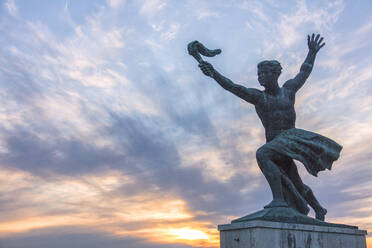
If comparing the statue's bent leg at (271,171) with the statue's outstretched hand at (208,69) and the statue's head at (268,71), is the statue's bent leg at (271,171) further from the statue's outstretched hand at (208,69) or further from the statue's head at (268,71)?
the statue's outstretched hand at (208,69)

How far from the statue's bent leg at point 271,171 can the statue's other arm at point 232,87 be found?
1.22 m

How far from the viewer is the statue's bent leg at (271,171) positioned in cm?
885

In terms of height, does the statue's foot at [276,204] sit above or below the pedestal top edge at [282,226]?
above

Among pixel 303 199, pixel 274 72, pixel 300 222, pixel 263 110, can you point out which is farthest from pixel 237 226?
pixel 274 72

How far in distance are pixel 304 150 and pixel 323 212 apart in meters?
1.65

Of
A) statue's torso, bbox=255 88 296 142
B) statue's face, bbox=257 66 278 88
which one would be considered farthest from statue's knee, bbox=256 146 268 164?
statue's face, bbox=257 66 278 88

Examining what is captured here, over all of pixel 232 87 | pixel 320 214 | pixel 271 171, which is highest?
pixel 232 87

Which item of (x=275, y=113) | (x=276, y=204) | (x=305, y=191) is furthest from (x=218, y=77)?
(x=305, y=191)

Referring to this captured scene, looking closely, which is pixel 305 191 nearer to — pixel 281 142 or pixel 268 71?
pixel 281 142

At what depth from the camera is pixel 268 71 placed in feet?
31.4

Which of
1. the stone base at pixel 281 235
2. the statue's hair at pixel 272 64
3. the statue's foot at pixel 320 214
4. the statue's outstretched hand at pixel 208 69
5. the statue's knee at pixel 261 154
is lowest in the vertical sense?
the stone base at pixel 281 235

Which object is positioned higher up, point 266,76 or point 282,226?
point 266,76

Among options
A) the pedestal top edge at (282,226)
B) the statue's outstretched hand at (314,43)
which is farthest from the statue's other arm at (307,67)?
the pedestal top edge at (282,226)

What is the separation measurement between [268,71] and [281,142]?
169 cm
